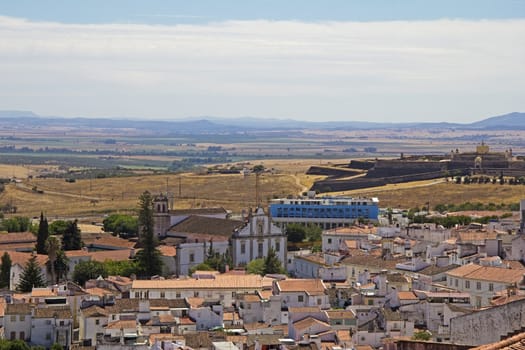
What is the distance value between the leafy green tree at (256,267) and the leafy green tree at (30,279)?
1033 centimetres

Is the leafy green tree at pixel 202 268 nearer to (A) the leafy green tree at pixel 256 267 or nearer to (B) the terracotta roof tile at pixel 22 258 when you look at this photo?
(A) the leafy green tree at pixel 256 267

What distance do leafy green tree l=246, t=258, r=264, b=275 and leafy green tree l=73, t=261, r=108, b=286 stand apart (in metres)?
7.21

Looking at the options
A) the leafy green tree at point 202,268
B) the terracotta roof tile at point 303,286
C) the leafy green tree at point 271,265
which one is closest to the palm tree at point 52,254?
the leafy green tree at point 202,268

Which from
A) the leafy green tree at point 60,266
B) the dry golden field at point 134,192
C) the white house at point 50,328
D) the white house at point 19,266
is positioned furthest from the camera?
the dry golden field at point 134,192

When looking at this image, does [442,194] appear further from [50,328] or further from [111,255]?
[50,328]

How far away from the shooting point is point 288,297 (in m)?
46.0

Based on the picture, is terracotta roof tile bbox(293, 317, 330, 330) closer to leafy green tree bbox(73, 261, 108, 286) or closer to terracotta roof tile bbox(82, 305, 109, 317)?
terracotta roof tile bbox(82, 305, 109, 317)

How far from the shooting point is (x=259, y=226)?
68125 mm

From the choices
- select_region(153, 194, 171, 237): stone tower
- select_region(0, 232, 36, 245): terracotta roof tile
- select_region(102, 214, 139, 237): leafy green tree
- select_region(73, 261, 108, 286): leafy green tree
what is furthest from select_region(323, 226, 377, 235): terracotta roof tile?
select_region(0, 232, 36, 245): terracotta roof tile

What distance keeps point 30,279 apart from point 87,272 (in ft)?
12.8

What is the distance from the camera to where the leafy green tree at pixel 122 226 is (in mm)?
78188

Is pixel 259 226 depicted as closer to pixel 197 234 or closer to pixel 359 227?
pixel 197 234

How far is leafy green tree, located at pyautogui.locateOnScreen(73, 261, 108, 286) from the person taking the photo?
2274 inches

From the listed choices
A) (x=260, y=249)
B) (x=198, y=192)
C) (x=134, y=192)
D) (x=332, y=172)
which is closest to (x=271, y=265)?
(x=260, y=249)
